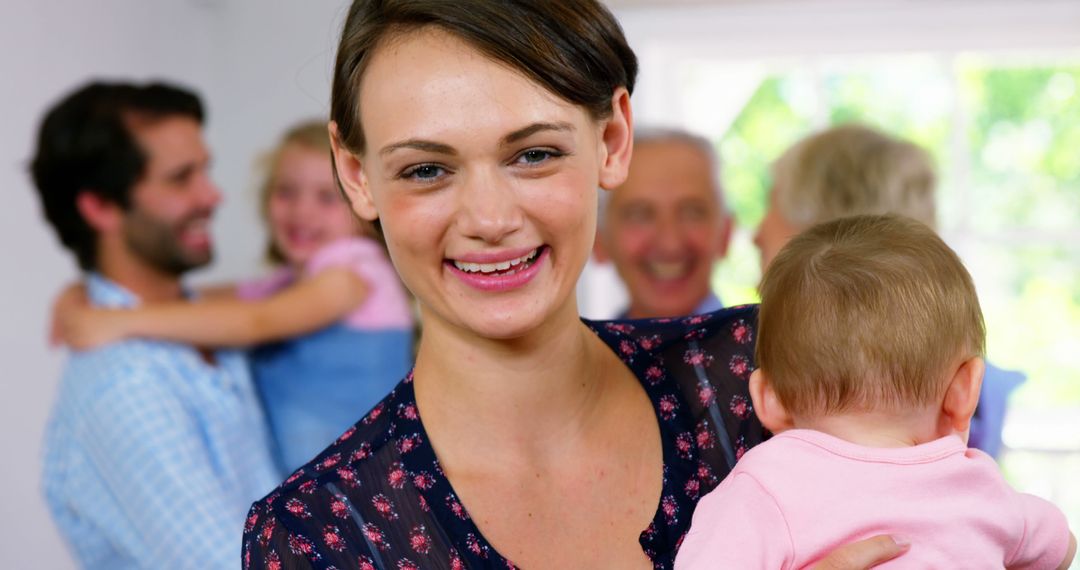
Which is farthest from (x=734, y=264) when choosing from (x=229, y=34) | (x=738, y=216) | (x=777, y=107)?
(x=229, y=34)

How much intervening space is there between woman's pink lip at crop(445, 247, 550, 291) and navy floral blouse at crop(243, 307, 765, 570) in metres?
0.18

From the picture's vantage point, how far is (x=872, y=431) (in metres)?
1.21

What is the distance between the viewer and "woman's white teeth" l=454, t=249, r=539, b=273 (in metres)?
1.24

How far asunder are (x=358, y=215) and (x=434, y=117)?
24 cm

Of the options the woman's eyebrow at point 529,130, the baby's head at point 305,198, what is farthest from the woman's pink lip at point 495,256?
the baby's head at point 305,198

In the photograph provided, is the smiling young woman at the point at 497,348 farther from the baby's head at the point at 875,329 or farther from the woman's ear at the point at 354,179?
the baby's head at the point at 875,329

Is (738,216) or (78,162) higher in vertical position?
(78,162)

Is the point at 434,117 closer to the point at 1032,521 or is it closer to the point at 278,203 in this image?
the point at 1032,521

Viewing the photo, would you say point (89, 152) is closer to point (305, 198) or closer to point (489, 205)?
point (305, 198)

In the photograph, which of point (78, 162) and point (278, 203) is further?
point (278, 203)

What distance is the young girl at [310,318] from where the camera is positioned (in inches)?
105

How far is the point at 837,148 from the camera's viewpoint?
2.44m

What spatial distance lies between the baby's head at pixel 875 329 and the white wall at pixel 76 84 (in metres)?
1.82

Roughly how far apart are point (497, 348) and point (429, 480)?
5.9 inches
